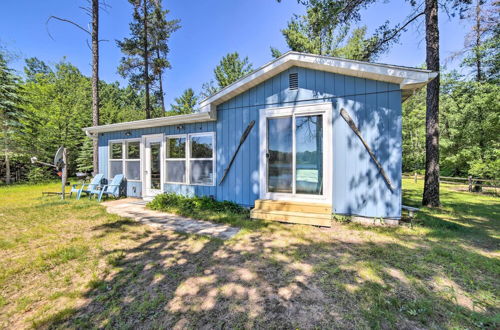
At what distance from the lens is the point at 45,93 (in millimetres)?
15438

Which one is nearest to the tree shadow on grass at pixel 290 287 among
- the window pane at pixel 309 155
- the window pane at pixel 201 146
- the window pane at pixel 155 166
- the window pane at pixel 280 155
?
the window pane at pixel 309 155

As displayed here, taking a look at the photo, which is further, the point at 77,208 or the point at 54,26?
the point at 54,26

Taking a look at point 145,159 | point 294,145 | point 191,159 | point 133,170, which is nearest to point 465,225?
point 294,145

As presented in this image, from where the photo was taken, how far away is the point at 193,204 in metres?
5.76

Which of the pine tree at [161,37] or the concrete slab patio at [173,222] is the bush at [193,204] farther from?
the pine tree at [161,37]

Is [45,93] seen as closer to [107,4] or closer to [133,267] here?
[107,4]

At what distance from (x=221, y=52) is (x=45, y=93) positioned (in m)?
14.1

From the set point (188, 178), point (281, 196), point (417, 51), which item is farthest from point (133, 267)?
point (417, 51)

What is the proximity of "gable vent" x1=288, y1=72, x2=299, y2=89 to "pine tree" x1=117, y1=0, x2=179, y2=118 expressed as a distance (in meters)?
11.1

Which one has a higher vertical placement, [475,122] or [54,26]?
[54,26]

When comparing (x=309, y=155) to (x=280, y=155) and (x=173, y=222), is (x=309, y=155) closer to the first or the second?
(x=280, y=155)

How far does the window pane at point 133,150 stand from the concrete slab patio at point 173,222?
2.14 m

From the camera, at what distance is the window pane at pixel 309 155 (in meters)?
4.53

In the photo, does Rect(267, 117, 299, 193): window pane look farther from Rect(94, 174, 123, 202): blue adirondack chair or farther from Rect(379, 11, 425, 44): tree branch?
Rect(94, 174, 123, 202): blue adirondack chair
